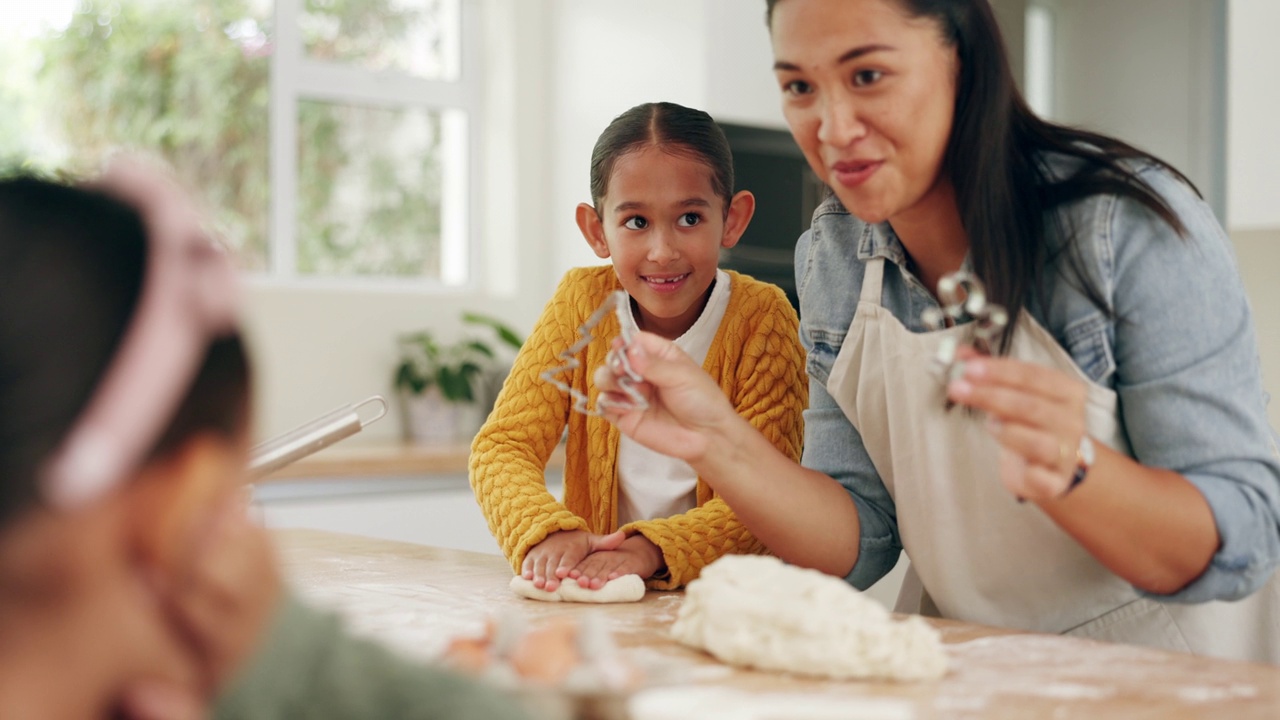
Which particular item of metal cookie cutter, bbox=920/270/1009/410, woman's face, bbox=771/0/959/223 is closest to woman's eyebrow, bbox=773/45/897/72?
woman's face, bbox=771/0/959/223

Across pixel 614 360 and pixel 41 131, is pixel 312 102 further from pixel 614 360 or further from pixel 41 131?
pixel 614 360

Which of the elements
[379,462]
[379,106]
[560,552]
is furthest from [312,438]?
[379,106]

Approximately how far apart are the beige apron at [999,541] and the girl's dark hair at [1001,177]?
0.05 metres

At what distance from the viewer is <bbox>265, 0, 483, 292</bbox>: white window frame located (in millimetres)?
3639

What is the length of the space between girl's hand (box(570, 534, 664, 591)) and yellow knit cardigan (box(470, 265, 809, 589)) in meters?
0.12

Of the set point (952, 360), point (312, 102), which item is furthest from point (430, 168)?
point (952, 360)

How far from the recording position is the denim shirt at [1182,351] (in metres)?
1.03

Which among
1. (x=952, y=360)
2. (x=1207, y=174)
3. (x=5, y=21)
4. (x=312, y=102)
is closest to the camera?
(x=952, y=360)

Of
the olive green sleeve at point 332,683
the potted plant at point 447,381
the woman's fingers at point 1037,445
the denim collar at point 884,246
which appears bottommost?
the potted plant at point 447,381

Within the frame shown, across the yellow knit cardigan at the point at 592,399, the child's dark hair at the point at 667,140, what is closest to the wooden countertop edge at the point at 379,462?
the yellow knit cardigan at the point at 592,399

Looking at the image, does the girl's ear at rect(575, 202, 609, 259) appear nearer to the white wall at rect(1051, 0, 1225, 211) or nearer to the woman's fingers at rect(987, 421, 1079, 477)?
the woman's fingers at rect(987, 421, 1079, 477)

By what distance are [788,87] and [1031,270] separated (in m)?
0.28

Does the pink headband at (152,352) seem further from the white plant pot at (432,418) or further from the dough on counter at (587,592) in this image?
the white plant pot at (432,418)

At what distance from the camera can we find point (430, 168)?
399cm
